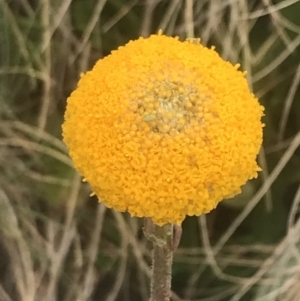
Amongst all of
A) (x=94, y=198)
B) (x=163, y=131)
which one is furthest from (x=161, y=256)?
(x=94, y=198)

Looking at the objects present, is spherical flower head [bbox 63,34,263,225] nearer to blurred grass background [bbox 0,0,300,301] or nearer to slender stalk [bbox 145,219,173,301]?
slender stalk [bbox 145,219,173,301]

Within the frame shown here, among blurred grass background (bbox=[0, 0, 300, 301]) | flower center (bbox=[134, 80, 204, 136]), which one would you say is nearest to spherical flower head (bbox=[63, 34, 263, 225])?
flower center (bbox=[134, 80, 204, 136])

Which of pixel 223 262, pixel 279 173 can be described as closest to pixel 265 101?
pixel 279 173

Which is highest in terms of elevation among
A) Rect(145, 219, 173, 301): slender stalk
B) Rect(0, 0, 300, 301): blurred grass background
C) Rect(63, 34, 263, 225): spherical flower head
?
Rect(0, 0, 300, 301): blurred grass background

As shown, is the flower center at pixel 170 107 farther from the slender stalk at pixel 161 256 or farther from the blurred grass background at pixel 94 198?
the blurred grass background at pixel 94 198

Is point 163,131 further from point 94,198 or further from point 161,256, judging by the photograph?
point 94,198

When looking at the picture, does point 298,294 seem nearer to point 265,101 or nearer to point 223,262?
point 223,262
